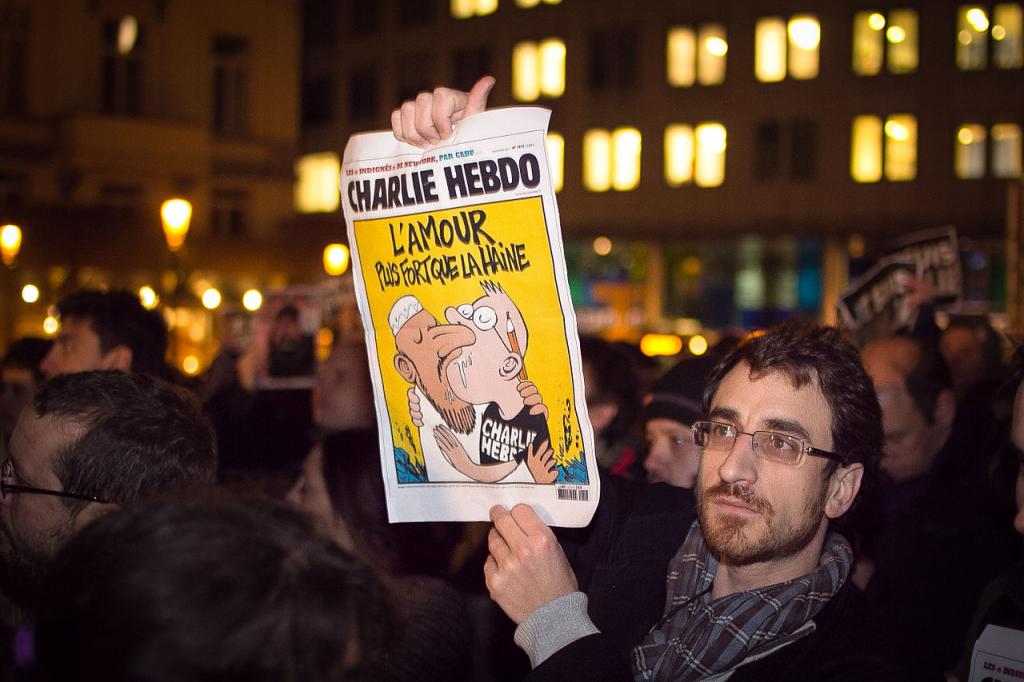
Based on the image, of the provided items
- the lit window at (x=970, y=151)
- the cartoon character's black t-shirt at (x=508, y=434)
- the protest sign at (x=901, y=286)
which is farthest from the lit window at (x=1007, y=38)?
the cartoon character's black t-shirt at (x=508, y=434)

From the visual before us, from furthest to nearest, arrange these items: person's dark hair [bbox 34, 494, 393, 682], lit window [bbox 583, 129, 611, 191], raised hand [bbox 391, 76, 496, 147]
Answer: lit window [bbox 583, 129, 611, 191] → raised hand [bbox 391, 76, 496, 147] → person's dark hair [bbox 34, 494, 393, 682]

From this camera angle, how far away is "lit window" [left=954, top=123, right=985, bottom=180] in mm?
31688

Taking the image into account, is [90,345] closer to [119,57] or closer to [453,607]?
[453,607]

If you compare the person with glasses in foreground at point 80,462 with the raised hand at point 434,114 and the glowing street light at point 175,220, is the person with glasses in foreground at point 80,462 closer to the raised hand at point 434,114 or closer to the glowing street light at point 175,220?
the raised hand at point 434,114

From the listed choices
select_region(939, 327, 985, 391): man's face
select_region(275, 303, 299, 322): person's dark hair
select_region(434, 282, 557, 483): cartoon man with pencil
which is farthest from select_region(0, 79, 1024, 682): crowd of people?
select_region(275, 303, 299, 322): person's dark hair

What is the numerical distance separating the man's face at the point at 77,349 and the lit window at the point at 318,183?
3781cm

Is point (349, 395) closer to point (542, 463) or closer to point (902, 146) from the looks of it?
point (542, 463)

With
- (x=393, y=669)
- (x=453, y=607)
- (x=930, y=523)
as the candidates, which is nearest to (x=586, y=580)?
(x=453, y=607)

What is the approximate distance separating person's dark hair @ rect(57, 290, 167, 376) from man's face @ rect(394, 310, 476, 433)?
2698 millimetres

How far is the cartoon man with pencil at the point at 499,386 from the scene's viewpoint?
2.44m

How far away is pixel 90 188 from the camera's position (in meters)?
27.8

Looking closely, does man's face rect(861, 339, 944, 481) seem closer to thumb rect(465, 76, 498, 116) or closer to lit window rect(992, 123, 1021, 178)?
thumb rect(465, 76, 498, 116)

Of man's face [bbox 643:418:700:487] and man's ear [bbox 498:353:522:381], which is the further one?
man's face [bbox 643:418:700:487]

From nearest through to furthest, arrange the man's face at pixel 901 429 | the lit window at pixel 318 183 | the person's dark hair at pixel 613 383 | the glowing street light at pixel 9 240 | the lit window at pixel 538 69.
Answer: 1. the man's face at pixel 901 429
2. the person's dark hair at pixel 613 383
3. the glowing street light at pixel 9 240
4. the lit window at pixel 538 69
5. the lit window at pixel 318 183
